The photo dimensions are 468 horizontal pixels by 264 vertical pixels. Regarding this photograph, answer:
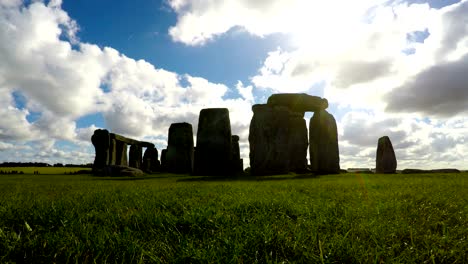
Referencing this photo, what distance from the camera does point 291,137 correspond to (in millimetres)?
25719

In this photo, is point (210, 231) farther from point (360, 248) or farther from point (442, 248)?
point (442, 248)

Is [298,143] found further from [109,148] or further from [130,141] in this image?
[130,141]

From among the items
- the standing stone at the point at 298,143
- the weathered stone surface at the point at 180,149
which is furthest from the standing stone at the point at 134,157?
the standing stone at the point at 298,143

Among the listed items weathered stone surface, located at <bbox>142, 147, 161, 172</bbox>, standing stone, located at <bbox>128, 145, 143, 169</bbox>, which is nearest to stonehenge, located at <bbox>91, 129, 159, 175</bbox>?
standing stone, located at <bbox>128, 145, 143, 169</bbox>

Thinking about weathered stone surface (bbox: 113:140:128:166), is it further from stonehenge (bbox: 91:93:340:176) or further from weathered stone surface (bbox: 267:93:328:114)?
weathered stone surface (bbox: 267:93:328:114)

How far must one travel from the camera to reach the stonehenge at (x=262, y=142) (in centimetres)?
2227

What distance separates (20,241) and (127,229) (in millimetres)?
732

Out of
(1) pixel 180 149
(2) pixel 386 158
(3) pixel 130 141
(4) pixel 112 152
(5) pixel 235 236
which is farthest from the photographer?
(3) pixel 130 141

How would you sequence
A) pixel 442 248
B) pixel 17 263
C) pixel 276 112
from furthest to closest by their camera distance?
pixel 276 112 → pixel 442 248 → pixel 17 263

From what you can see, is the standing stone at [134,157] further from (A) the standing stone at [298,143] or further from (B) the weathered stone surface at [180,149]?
(A) the standing stone at [298,143]

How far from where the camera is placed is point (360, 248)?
7.51 ft

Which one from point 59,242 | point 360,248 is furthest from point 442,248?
Answer: point 59,242

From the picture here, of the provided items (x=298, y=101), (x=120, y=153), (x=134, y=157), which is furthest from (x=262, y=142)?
(x=134, y=157)

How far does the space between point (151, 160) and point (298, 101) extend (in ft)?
60.7
